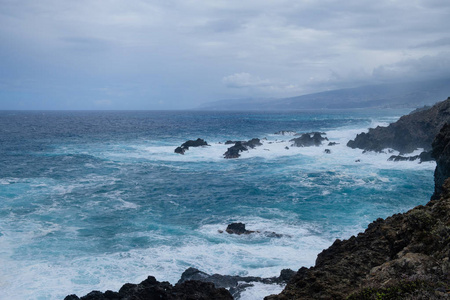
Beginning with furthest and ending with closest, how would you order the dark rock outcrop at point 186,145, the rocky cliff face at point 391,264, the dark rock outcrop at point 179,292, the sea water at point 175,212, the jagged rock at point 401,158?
1. the dark rock outcrop at point 186,145
2. the jagged rock at point 401,158
3. the sea water at point 175,212
4. the dark rock outcrop at point 179,292
5. the rocky cliff face at point 391,264

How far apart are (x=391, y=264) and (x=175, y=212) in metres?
17.9

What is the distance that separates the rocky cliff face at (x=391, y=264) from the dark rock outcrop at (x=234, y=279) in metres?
3.63

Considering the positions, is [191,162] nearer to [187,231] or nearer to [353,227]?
[187,231]

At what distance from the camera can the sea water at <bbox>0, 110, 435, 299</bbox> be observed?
50.1 ft

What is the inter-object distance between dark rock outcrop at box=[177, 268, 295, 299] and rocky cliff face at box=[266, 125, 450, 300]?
363 cm

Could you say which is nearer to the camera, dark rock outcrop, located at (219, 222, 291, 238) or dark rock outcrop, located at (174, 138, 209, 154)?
dark rock outcrop, located at (219, 222, 291, 238)

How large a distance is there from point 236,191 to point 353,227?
11.3 m

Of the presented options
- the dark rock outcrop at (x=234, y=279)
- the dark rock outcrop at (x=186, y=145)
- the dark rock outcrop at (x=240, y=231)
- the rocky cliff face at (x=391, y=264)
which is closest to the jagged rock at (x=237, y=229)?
the dark rock outcrop at (x=240, y=231)

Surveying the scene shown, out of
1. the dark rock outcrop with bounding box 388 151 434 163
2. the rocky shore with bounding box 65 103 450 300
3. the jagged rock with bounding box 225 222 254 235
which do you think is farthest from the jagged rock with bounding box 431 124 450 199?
the dark rock outcrop with bounding box 388 151 434 163

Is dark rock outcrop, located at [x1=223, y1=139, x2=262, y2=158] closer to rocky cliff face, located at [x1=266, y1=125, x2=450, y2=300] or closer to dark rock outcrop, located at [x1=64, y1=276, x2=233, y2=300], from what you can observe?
rocky cliff face, located at [x1=266, y1=125, x2=450, y2=300]

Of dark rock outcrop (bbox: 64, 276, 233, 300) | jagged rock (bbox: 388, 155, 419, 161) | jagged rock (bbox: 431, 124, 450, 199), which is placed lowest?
dark rock outcrop (bbox: 64, 276, 233, 300)

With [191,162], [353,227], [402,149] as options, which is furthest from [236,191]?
[402,149]

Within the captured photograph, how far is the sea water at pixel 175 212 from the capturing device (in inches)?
601

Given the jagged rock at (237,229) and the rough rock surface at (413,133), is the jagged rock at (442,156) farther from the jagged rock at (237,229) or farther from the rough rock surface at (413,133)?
the rough rock surface at (413,133)
